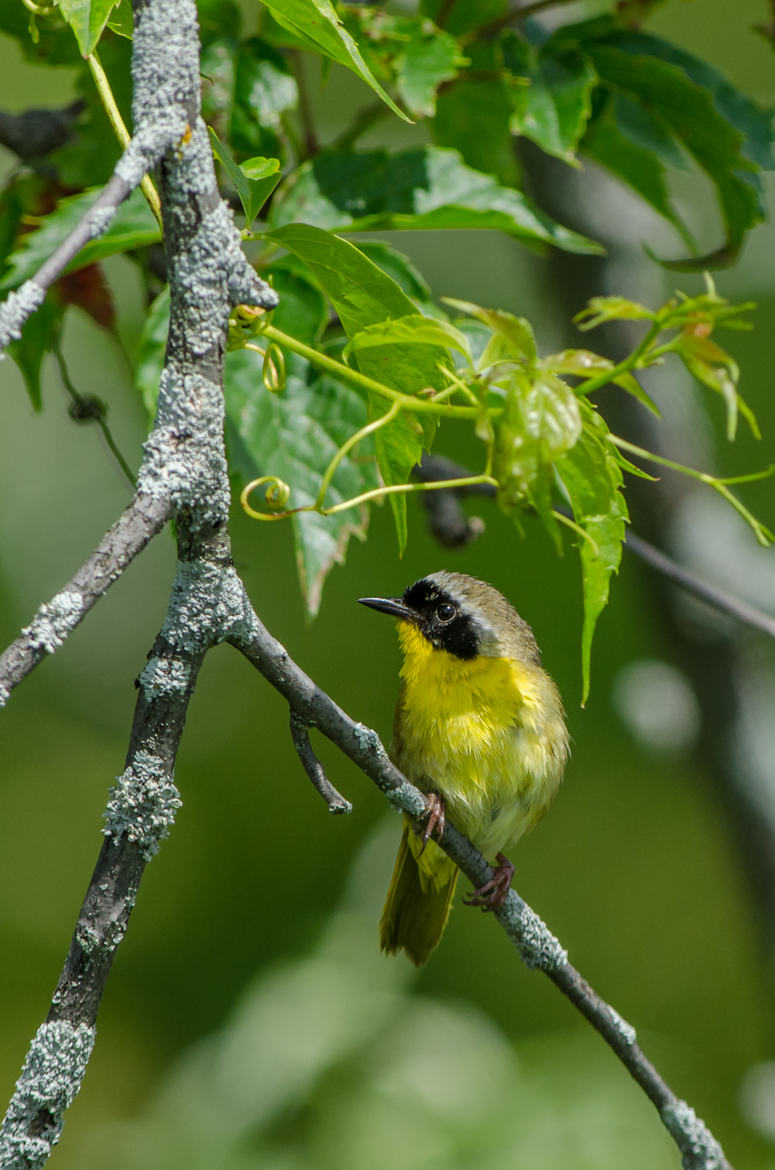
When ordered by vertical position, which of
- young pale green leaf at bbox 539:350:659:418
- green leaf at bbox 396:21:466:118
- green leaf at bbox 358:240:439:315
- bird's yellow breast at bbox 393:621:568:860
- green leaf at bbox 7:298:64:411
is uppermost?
green leaf at bbox 396:21:466:118

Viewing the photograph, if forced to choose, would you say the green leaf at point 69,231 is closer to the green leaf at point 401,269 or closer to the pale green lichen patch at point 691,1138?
the green leaf at point 401,269

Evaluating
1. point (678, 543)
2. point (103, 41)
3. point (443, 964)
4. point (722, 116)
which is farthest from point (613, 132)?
point (443, 964)

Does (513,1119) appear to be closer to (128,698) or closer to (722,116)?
(128,698)

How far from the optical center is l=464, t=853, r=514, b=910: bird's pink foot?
2.19 m

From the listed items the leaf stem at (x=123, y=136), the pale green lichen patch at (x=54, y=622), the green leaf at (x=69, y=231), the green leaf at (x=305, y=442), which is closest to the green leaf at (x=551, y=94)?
the green leaf at (x=305, y=442)

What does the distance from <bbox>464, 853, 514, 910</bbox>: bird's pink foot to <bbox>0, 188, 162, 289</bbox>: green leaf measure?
133cm

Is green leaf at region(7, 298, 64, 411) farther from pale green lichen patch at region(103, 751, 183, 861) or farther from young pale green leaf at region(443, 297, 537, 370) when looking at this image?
young pale green leaf at region(443, 297, 537, 370)

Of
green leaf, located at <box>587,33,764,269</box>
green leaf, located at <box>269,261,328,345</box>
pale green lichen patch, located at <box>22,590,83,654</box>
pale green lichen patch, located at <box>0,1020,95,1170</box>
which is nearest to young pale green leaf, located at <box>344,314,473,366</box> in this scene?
pale green lichen patch, located at <box>22,590,83,654</box>

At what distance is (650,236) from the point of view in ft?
13.5

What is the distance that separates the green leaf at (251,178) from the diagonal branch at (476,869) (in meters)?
0.46

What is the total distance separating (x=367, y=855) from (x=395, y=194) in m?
2.74

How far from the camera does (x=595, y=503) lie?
1318 millimetres

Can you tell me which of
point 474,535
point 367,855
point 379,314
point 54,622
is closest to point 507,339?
point 379,314

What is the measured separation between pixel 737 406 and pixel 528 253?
3433 mm
